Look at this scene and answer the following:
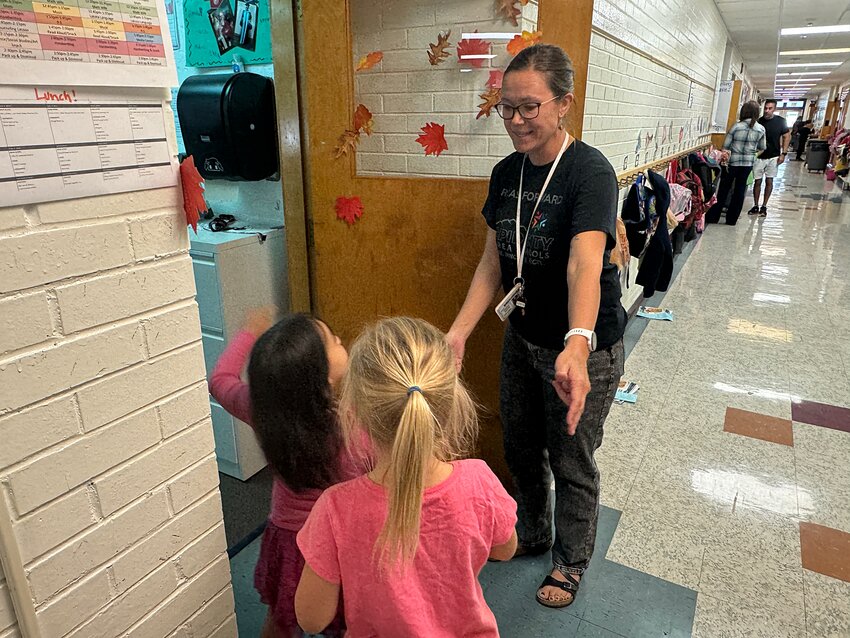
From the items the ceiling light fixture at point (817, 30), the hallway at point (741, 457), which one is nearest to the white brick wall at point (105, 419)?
the hallway at point (741, 457)

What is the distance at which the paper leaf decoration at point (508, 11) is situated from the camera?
6.25ft

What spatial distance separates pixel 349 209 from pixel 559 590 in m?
1.56

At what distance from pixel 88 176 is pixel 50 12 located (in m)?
0.22

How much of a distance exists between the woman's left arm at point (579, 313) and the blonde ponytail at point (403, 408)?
1.43 ft

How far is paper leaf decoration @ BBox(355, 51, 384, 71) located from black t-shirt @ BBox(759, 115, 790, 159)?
24.5 ft

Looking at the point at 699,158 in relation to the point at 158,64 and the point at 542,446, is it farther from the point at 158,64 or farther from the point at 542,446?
the point at 158,64

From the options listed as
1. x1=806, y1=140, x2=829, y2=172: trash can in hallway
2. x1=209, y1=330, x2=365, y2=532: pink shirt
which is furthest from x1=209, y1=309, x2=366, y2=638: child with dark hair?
x1=806, y1=140, x2=829, y2=172: trash can in hallway

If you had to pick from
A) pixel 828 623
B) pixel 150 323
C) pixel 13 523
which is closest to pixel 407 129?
pixel 150 323

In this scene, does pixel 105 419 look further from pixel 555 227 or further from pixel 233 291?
pixel 233 291

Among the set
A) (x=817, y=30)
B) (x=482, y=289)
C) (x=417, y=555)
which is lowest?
(x=417, y=555)

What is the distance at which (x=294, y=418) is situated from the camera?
119 cm

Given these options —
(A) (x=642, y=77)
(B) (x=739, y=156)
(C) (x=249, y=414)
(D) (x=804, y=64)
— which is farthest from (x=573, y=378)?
(D) (x=804, y=64)

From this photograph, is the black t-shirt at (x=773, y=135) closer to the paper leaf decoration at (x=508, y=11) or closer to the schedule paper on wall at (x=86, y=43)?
the paper leaf decoration at (x=508, y=11)

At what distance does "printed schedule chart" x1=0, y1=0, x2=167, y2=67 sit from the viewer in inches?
29.8
